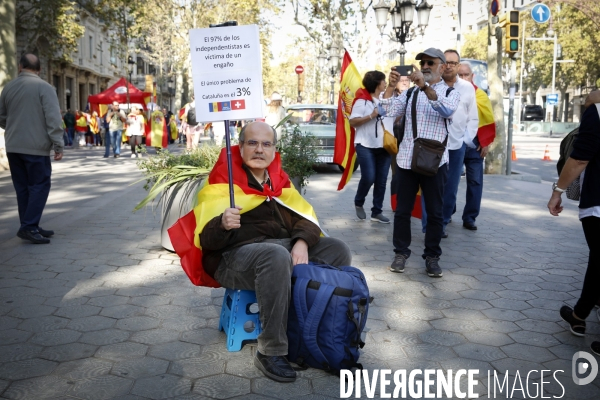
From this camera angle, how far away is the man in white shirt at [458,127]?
6864 millimetres

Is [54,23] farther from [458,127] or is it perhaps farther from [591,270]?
[591,270]

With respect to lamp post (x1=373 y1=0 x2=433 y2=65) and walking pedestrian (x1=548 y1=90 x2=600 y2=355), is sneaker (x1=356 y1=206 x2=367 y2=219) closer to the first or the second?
walking pedestrian (x1=548 y1=90 x2=600 y2=355)

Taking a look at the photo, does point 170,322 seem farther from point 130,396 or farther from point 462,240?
point 462,240

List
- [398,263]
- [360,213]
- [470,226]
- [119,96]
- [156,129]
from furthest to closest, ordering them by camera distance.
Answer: [119,96] → [156,129] → [360,213] → [470,226] → [398,263]

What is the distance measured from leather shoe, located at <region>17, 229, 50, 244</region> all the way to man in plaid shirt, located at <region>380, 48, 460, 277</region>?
3800mm

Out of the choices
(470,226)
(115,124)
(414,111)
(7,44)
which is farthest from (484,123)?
(115,124)

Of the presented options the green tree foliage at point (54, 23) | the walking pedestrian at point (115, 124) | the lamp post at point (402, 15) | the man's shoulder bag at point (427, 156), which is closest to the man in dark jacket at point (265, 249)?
the man's shoulder bag at point (427, 156)

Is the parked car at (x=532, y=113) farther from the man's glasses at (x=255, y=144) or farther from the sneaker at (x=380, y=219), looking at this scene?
the man's glasses at (x=255, y=144)

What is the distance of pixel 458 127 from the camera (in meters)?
7.16

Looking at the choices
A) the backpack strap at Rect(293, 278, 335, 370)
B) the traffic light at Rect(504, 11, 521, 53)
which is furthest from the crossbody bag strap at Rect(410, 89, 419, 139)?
the traffic light at Rect(504, 11, 521, 53)

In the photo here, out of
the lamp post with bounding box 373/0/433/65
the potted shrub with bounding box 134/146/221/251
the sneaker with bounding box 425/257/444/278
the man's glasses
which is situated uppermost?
the lamp post with bounding box 373/0/433/65

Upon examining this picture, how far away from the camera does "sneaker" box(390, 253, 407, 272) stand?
18.9 ft

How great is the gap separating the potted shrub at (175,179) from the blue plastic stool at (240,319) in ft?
7.35

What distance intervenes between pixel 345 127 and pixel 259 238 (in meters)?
5.60
